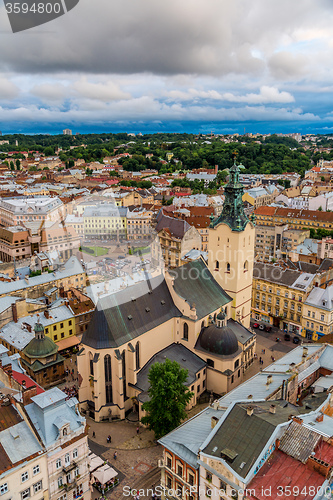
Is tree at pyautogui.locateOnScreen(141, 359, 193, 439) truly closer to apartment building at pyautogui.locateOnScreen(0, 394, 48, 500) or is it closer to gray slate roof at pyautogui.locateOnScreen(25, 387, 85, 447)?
gray slate roof at pyautogui.locateOnScreen(25, 387, 85, 447)

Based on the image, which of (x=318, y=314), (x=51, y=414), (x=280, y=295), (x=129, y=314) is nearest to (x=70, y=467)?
(x=51, y=414)

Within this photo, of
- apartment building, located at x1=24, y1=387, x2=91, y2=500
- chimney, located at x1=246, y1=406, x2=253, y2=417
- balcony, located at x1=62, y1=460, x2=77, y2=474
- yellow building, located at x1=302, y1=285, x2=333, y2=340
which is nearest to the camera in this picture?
chimney, located at x1=246, y1=406, x2=253, y2=417

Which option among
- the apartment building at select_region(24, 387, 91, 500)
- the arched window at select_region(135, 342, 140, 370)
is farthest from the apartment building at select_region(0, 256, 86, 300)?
the apartment building at select_region(24, 387, 91, 500)

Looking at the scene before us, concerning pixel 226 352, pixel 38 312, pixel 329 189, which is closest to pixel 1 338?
pixel 38 312

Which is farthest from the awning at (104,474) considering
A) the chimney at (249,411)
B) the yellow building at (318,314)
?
the yellow building at (318,314)

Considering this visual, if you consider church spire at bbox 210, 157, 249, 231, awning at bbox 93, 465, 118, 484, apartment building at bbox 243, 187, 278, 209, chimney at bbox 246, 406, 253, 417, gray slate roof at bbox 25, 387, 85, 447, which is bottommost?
awning at bbox 93, 465, 118, 484

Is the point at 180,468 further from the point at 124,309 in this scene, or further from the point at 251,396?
the point at 124,309

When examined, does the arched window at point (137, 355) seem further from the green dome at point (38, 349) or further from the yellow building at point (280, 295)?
the yellow building at point (280, 295)
